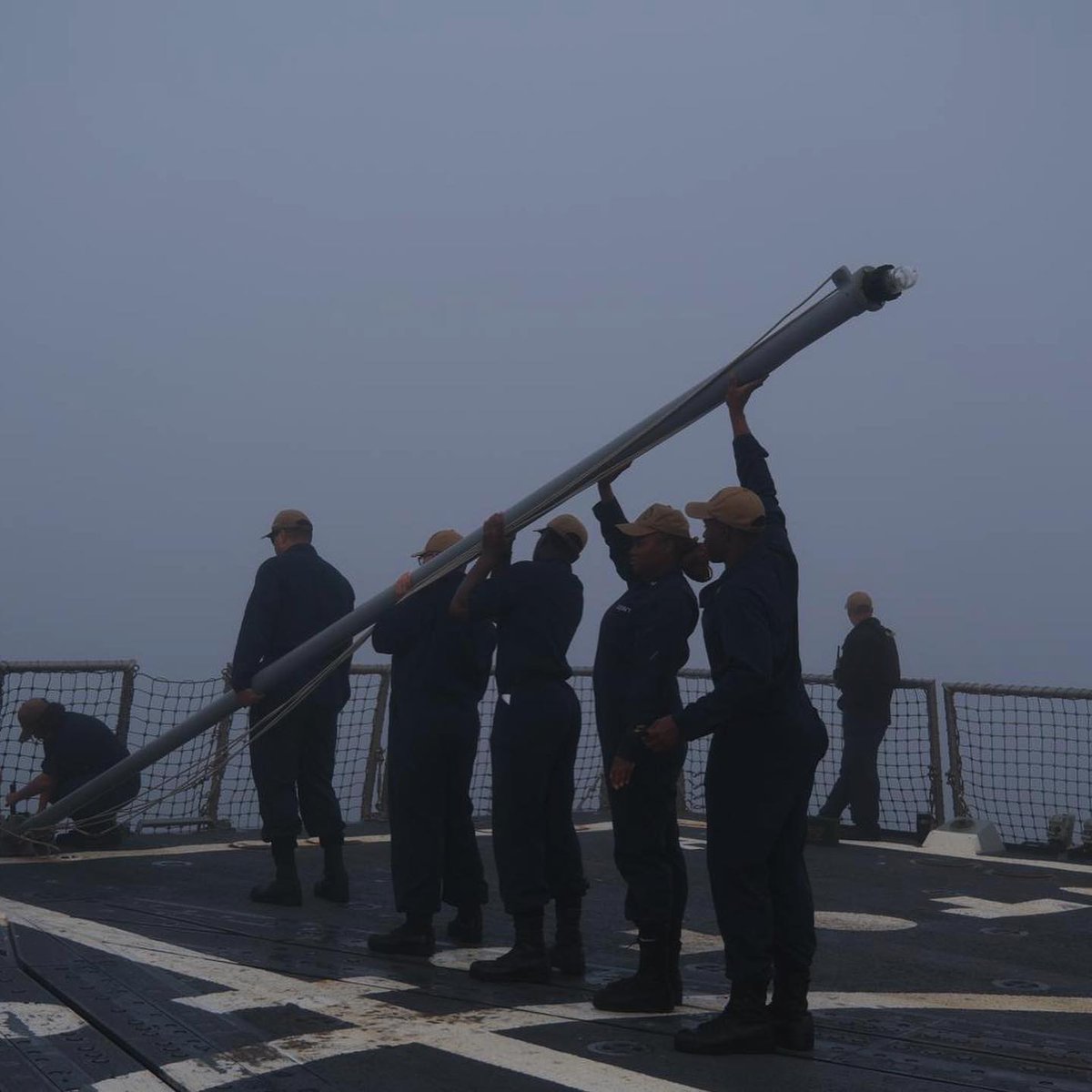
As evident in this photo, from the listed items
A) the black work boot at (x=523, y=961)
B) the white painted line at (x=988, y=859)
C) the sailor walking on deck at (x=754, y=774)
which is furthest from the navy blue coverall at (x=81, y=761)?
the sailor walking on deck at (x=754, y=774)

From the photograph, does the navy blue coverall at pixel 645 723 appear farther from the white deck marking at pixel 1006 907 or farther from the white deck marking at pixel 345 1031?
the white deck marking at pixel 1006 907

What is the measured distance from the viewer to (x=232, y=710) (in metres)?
8.04

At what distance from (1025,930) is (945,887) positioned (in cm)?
158

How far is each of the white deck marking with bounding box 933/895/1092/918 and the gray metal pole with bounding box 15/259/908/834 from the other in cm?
377

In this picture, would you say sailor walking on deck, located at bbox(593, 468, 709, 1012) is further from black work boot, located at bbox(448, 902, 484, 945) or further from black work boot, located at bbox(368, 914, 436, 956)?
black work boot, located at bbox(448, 902, 484, 945)

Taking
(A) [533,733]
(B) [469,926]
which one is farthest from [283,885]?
(A) [533,733]

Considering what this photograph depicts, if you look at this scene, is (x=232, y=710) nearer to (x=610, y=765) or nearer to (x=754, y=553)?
(x=610, y=765)

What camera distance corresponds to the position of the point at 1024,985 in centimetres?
621

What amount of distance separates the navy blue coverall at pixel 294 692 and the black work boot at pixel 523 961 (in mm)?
2326

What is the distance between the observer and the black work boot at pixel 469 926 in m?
6.79

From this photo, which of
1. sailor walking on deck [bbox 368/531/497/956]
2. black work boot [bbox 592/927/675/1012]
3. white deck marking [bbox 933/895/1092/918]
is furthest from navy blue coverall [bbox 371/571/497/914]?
white deck marking [bbox 933/895/1092/918]

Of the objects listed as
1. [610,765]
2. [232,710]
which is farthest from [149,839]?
[610,765]

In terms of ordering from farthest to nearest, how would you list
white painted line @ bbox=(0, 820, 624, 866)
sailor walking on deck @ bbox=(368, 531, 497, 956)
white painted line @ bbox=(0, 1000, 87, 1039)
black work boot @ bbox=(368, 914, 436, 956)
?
white painted line @ bbox=(0, 820, 624, 866) < sailor walking on deck @ bbox=(368, 531, 497, 956) < black work boot @ bbox=(368, 914, 436, 956) < white painted line @ bbox=(0, 1000, 87, 1039)

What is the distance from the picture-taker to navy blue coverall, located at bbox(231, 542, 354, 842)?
7.91m
